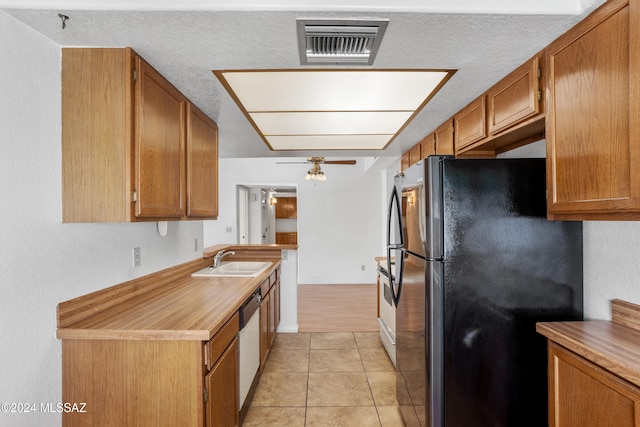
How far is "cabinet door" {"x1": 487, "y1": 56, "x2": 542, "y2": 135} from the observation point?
1531 mm

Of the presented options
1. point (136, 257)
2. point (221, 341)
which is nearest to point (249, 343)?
point (221, 341)

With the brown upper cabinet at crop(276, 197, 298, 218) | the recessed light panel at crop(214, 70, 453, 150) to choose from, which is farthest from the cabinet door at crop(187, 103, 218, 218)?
the brown upper cabinet at crop(276, 197, 298, 218)

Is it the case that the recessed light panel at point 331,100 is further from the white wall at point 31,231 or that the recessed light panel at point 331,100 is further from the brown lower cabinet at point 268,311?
the brown lower cabinet at point 268,311

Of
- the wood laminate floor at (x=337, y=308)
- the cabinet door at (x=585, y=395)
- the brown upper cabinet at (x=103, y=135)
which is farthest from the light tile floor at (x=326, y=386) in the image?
the brown upper cabinet at (x=103, y=135)

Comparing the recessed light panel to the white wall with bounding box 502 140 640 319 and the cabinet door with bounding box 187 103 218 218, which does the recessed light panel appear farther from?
the white wall with bounding box 502 140 640 319

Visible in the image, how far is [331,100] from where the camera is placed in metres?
2.09

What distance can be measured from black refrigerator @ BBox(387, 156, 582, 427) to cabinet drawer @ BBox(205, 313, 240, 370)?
41.6 inches

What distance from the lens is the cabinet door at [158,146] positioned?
152 cm

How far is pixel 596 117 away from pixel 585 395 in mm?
1038

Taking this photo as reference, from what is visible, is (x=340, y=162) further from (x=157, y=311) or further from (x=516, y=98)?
(x=157, y=311)

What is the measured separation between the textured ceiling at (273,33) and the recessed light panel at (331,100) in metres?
0.13

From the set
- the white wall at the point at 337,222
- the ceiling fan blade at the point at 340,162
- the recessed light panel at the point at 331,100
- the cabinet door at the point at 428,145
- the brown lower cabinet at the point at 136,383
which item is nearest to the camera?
the brown lower cabinet at the point at 136,383

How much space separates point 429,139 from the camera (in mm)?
2922

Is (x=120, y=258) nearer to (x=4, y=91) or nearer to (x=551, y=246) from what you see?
(x=4, y=91)
